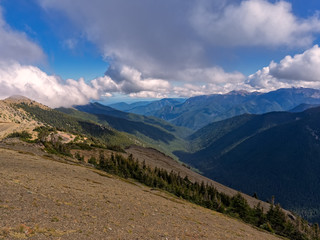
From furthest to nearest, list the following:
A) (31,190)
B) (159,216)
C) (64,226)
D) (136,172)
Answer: (136,172), (159,216), (31,190), (64,226)

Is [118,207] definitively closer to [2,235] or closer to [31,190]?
[31,190]

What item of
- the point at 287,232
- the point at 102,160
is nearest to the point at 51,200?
the point at 102,160

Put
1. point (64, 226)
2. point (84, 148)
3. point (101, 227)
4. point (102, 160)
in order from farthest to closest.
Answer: point (84, 148) → point (102, 160) → point (101, 227) → point (64, 226)

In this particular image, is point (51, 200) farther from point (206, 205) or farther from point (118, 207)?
point (206, 205)

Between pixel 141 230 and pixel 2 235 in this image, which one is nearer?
pixel 2 235

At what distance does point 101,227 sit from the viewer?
918 inches

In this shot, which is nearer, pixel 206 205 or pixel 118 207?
pixel 118 207

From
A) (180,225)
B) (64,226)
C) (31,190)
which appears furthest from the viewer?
(180,225)

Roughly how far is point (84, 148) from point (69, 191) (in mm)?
147678

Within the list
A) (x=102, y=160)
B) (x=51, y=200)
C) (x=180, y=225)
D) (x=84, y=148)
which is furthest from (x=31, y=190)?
(x=84, y=148)

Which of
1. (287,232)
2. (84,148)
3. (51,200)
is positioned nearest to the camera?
(51,200)

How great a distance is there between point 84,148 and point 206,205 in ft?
414

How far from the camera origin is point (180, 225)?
109ft

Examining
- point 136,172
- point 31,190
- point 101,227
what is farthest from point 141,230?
point 136,172
